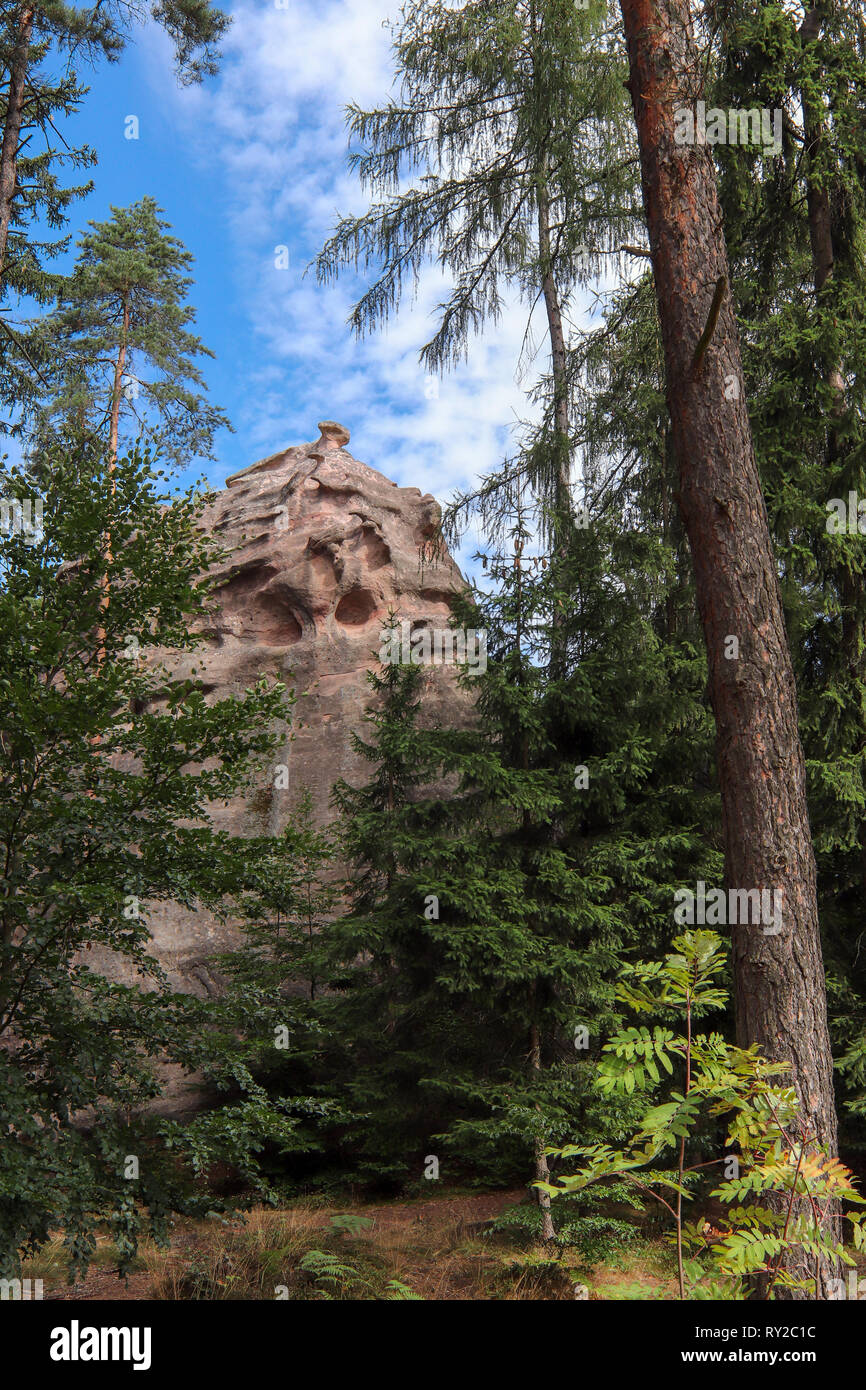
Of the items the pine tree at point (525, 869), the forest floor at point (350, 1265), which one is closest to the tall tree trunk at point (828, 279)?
the pine tree at point (525, 869)

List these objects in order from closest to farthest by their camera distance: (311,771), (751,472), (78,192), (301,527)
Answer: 1. (751,472)
2. (78,192)
3. (311,771)
4. (301,527)

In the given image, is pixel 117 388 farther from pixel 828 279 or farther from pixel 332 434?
pixel 828 279

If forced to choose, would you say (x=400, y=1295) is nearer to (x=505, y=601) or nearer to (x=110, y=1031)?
(x=110, y=1031)

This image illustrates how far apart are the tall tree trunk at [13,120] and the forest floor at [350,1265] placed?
916 centimetres

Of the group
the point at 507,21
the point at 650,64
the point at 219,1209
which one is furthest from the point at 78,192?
the point at 219,1209

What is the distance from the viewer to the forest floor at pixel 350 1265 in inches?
258

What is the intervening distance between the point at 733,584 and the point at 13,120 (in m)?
9.70

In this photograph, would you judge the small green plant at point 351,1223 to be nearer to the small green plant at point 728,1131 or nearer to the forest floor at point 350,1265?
the forest floor at point 350,1265

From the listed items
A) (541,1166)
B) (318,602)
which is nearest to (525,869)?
(541,1166)

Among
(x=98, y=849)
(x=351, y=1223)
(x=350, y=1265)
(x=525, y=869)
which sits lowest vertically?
(x=350, y=1265)

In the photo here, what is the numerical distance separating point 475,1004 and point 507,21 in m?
11.9

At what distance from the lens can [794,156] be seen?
355 inches

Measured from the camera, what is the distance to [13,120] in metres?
10.5

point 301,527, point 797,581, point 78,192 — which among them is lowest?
point 797,581
